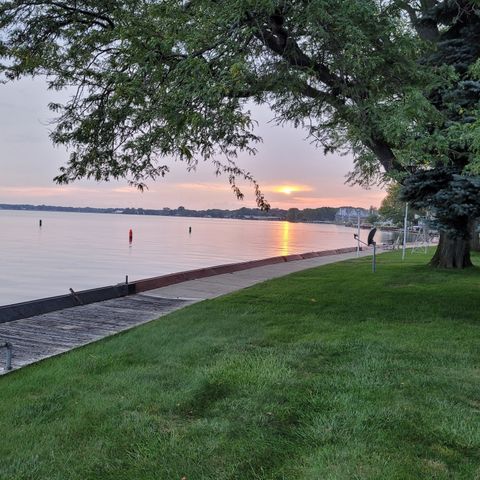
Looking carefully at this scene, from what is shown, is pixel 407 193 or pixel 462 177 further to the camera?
pixel 407 193

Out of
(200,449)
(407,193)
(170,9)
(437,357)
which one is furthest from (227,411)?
(407,193)

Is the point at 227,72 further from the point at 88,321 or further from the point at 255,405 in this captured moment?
the point at 88,321

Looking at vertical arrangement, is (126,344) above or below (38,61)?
below

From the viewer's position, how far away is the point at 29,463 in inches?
121

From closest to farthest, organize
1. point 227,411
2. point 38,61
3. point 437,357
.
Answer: point 227,411, point 437,357, point 38,61

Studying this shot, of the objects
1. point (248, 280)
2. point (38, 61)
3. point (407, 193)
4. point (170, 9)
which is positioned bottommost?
point (248, 280)

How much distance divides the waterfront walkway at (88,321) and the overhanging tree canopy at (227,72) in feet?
7.52

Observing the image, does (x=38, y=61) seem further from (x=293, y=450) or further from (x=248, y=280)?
(x=248, y=280)

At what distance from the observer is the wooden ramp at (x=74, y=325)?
619 cm

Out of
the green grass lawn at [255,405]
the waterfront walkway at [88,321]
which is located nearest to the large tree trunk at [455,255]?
the waterfront walkway at [88,321]

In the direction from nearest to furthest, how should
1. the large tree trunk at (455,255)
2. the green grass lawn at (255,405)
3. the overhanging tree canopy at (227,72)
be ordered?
the green grass lawn at (255,405), the overhanging tree canopy at (227,72), the large tree trunk at (455,255)

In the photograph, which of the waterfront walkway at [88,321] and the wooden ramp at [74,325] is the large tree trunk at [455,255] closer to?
the waterfront walkway at [88,321]

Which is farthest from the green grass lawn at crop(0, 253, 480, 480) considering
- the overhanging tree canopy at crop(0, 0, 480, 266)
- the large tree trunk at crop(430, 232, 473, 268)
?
the large tree trunk at crop(430, 232, 473, 268)

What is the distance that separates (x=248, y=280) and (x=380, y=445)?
1078cm
